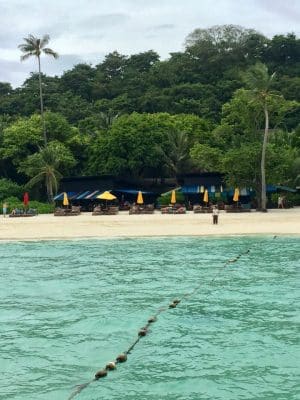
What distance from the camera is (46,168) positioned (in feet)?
148

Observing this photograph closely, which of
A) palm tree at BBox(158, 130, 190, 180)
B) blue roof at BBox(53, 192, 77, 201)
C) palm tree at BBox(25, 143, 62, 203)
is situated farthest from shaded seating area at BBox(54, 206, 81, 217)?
palm tree at BBox(158, 130, 190, 180)

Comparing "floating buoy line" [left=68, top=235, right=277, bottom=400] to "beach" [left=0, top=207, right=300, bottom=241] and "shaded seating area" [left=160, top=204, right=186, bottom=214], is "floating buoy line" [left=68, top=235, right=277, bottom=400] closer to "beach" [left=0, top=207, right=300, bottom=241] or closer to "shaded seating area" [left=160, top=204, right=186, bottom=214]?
"beach" [left=0, top=207, right=300, bottom=241]

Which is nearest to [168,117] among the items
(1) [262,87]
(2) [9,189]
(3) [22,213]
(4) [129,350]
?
(1) [262,87]

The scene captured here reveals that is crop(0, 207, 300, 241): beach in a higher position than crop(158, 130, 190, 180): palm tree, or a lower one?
lower

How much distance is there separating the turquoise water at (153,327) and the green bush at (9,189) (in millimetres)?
28248

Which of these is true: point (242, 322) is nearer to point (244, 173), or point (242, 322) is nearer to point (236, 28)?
point (244, 173)

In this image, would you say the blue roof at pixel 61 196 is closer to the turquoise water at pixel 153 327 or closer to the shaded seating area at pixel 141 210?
the shaded seating area at pixel 141 210

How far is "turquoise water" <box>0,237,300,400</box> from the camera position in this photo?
8.18m

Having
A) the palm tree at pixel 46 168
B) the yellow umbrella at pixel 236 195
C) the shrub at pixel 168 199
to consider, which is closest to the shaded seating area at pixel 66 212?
the palm tree at pixel 46 168

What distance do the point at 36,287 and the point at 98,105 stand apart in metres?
51.1

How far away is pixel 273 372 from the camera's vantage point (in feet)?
28.0

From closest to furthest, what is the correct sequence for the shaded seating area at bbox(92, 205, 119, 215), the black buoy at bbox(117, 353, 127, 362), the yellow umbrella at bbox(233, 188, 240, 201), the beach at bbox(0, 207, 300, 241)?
the black buoy at bbox(117, 353, 127, 362) < the beach at bbox(0, 207, 300, 241) < the yellow umbrella at bbox(233, 188, 240, 201) < the shaded seating area at bbox(92, 205, 119, 215)

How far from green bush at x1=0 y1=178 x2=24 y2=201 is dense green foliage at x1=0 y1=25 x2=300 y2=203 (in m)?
1.41

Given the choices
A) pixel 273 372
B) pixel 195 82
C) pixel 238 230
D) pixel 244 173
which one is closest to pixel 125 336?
pixel 273 372
